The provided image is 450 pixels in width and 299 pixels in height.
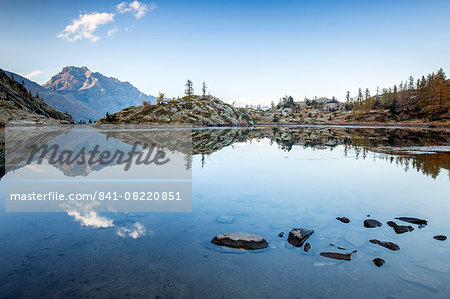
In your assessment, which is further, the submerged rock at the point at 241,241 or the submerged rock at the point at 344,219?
the submerged rock at the point at 344,219

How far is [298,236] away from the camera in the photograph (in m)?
11.6

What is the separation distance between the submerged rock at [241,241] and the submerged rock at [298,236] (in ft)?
4.10

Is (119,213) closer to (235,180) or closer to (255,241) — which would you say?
(255,241)

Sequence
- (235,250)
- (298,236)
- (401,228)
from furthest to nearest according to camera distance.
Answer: (401,228) → (298,236) → (235,250)

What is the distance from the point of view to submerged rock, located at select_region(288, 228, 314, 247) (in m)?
11.3

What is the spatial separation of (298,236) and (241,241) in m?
2.69

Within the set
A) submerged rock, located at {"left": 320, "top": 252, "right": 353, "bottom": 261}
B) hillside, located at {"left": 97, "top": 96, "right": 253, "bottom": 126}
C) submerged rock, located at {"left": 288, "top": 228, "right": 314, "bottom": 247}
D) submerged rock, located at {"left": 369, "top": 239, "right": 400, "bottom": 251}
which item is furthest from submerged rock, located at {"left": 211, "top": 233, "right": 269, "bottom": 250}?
hillside, located at {"left": 97, "top": 96, "right": 253, "bottom": 126}

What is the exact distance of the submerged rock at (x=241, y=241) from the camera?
1102cm

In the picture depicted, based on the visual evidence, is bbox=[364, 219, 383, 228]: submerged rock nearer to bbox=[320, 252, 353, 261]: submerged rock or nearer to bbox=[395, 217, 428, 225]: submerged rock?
bbox=[395, 217, 428, 225]: submerged rock

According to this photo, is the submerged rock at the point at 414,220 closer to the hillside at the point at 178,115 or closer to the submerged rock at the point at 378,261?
the submerged rock at the point at 378,261

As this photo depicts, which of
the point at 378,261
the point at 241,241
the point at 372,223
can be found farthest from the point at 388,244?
the point at 241,241

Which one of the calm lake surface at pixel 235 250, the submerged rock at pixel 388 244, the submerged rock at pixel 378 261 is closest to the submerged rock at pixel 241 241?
the calm lake surface at pixel 235 250

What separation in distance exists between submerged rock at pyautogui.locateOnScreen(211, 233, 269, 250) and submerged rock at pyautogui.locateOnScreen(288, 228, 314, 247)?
1.25m

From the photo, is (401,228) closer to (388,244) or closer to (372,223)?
(372,223)
